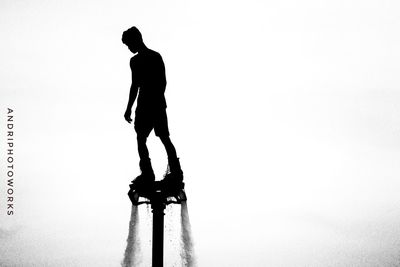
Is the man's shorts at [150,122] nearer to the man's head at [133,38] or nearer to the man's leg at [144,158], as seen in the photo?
the man's leg at [144,158]

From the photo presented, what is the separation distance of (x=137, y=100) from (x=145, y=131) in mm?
744

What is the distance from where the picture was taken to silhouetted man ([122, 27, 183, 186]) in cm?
1033

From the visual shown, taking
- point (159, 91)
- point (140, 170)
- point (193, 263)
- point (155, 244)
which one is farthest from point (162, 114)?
point (193, 263)

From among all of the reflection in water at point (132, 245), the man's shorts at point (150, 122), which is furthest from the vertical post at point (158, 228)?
the reflection in water at point (132, 245)

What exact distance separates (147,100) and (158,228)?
9.48 ft

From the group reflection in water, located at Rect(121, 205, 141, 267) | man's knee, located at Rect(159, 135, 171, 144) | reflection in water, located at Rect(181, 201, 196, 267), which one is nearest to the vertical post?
man's knee, located at Rect(159, 135, 171, 144)

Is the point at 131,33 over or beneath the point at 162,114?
over

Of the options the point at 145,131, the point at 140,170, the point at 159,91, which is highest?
the point at 159,91

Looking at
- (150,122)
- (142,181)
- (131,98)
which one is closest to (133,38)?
(131,98)

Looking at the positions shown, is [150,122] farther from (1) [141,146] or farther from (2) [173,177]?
(2) [173,177]

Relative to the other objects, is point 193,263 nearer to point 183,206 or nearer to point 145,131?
point 183,206

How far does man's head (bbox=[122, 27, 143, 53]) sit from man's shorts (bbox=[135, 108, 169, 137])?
1.51 m

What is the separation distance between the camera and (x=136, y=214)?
1205 cm

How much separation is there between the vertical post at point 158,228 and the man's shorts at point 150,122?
5.23 feet
